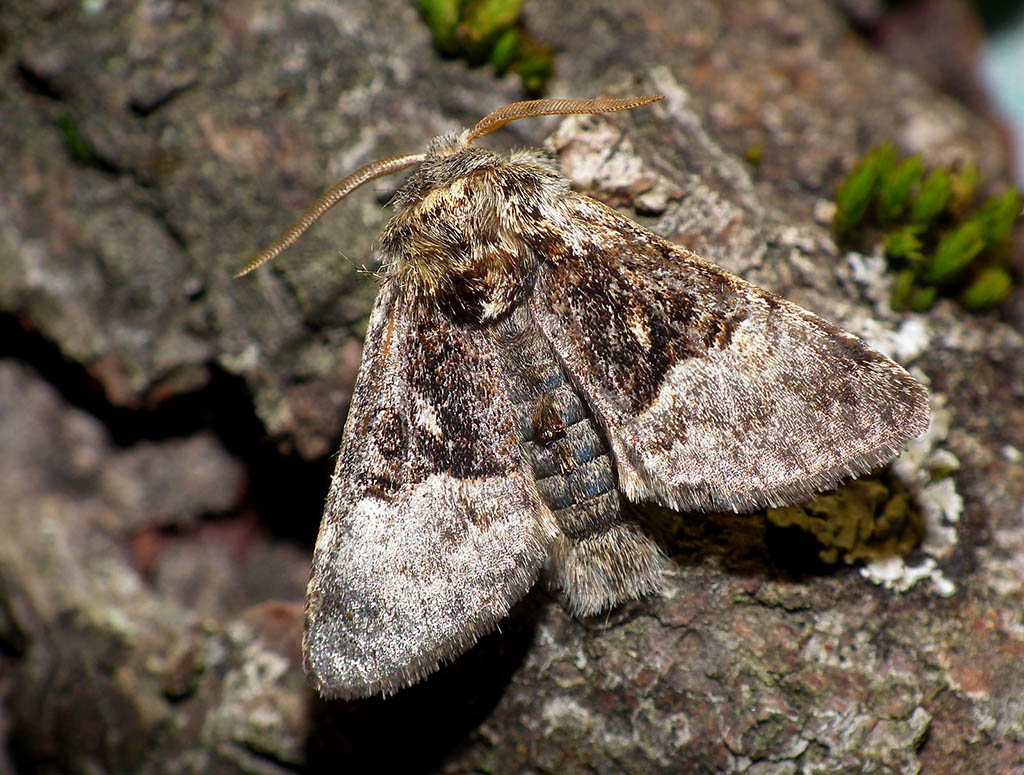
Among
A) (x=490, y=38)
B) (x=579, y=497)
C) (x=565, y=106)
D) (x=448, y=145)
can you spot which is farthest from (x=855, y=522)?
(x=490, y=38)

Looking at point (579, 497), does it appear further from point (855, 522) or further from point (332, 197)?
point (332, 197)

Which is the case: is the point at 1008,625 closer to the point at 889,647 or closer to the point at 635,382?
the point at 889,647

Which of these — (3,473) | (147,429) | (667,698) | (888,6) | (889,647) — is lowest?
(3,473)

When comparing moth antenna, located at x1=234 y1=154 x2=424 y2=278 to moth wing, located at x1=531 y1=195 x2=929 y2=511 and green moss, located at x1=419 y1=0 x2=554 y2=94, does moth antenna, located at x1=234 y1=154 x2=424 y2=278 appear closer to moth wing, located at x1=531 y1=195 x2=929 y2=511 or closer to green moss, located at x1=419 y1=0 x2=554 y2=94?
moth wing, located at x1=531 y1=195 x2=929 y2=511

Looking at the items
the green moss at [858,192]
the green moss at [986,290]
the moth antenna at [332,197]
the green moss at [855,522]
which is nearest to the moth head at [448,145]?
the moth antenna at [332,197]

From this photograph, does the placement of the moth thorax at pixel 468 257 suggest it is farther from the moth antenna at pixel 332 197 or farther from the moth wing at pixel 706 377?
the moth antenna at pixel 332 197

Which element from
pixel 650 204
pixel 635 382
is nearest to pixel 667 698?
pixel 635 382
